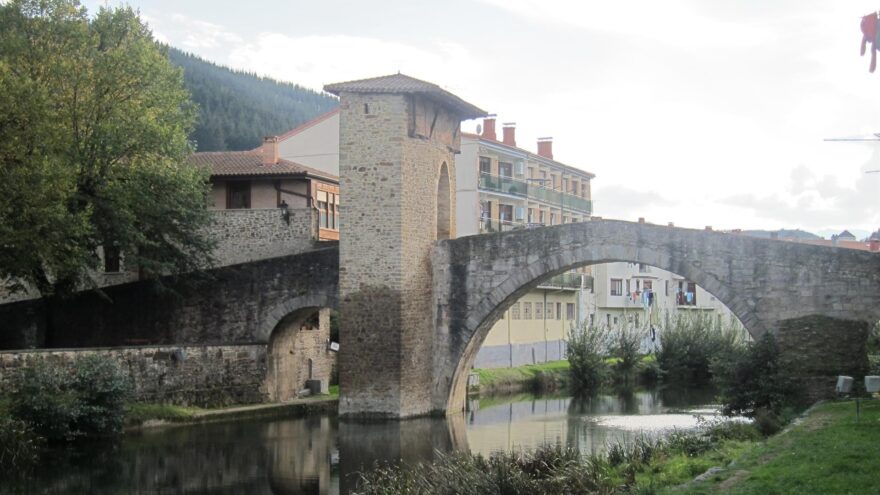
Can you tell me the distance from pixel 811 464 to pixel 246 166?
27.7m

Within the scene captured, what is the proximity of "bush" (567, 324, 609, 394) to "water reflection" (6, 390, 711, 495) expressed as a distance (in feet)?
26.9

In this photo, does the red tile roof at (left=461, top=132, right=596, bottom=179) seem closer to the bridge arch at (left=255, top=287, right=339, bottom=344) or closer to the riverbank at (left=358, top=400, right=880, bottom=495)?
the bridge arch at (left=255, top=287, right=339, bottom=344)

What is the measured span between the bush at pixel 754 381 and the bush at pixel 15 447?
14.0 metres

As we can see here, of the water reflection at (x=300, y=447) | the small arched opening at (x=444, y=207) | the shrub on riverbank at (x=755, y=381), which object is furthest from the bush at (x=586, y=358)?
the shrub on riverbank at (x=755, y=381)

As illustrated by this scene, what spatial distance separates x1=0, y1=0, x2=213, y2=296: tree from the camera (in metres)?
27.2

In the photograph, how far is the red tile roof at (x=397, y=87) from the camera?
92.6ft

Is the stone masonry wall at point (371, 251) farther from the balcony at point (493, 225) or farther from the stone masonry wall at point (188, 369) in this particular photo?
the balcony at point (493, 225)

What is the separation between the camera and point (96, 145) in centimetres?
3064

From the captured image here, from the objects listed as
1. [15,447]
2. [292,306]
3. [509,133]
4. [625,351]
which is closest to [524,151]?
[509,133]

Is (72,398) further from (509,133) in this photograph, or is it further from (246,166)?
(509,133)

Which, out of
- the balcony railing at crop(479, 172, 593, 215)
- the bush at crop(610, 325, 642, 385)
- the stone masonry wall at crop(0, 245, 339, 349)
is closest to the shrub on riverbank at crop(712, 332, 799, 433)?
the stone masonry wall at crop(0, 245, 339, 349)

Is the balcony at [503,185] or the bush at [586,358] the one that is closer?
the bush at [586,358]

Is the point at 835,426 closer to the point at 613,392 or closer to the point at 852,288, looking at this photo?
the point at 852,288

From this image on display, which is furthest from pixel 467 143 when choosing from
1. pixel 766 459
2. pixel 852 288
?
pixel 766 459
